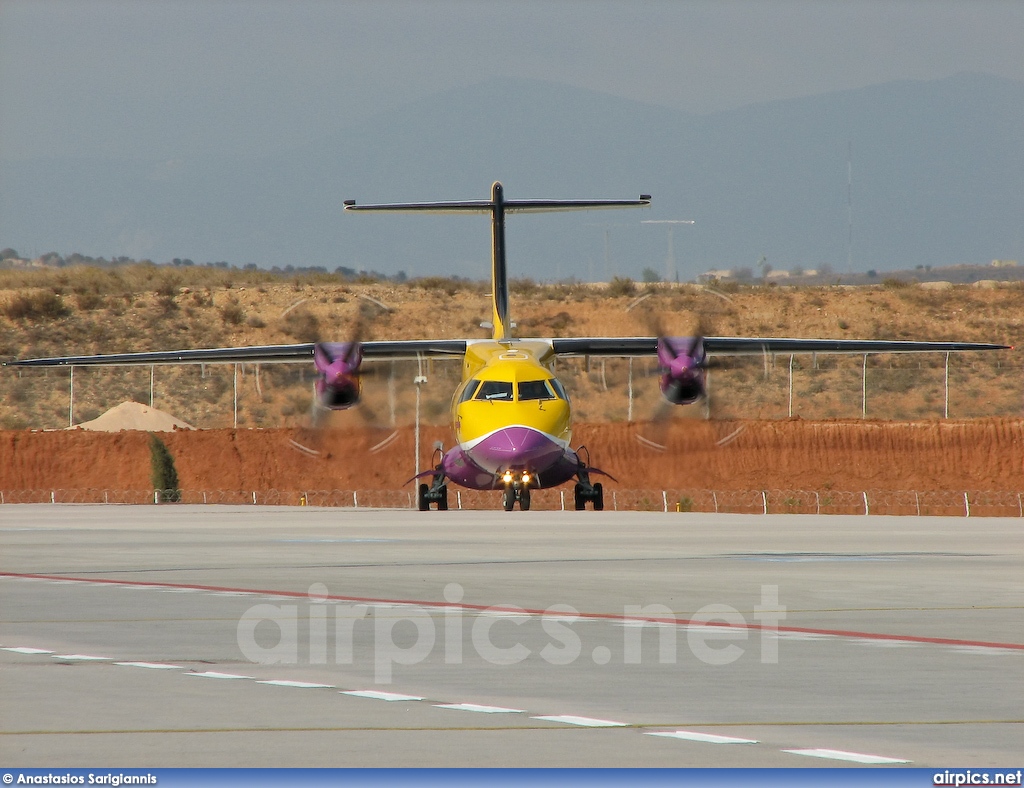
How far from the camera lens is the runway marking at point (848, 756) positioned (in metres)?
8.34

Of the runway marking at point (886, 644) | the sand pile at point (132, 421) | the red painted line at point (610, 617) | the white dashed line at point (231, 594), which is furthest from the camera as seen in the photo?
the sand pile at point (132, 421)

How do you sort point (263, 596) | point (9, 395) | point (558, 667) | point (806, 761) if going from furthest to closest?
point (9, 395) → point (263, 596) → point (558, 667) → point (806, 761)

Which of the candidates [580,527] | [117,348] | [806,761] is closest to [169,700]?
[806,761]

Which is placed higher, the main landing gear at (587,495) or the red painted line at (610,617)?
the red painted line at (610,617)

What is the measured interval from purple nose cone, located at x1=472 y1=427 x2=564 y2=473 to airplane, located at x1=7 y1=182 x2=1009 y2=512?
0.08 feet

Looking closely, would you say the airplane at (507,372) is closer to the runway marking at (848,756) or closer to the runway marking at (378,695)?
the runway marking at (378,695)

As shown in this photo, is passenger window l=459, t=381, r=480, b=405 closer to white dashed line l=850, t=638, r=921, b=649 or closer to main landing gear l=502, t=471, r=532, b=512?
main landing gear l=502, t=471, r=532, b=512

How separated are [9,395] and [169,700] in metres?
93.6

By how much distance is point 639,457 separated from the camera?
261ft

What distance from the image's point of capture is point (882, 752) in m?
8.64

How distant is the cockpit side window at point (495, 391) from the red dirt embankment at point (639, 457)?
106 feet

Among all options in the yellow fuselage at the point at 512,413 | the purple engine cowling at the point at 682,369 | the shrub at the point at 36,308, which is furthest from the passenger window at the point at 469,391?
the shrub at the point at 36,308

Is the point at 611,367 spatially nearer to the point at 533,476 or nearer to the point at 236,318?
the point at 236,318

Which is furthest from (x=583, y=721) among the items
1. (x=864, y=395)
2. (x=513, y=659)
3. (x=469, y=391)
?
(x=864, y=395)
